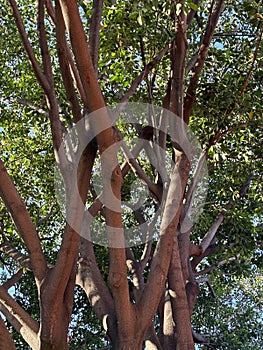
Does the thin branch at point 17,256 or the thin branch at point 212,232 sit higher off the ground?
the thin branch at point 212,232

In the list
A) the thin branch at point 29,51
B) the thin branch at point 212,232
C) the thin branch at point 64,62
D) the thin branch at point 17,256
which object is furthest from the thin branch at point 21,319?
the thin branch at point 212,232

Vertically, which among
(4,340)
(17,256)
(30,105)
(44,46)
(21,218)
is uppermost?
(30,105)

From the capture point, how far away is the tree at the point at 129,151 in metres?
5.60

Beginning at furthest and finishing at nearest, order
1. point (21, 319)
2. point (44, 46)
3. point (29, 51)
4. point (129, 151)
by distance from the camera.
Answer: point (129, 151) < point (44, 46) < point (29, 51) < point (21, 319)

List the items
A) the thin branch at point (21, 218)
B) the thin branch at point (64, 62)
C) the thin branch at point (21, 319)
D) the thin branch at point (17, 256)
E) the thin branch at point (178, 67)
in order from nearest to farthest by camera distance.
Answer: the thin branch at point (21, 218) → the thin branch at point (21, 319) → the thin branch at point (64, 62) → the thin branch at point (178, 67) → the thin branch at point (17, 256)

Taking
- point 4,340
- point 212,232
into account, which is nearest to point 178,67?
point 4,340

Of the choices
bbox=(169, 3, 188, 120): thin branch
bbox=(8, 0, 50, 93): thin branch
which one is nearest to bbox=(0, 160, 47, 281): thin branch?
bbox=(8, 0, 50, 93): thin branch

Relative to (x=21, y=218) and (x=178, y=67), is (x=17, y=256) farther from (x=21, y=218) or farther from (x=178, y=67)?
(x=178, y=67)

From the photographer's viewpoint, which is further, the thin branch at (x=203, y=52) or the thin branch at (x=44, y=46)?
the thin branch at (x=203, y=52)

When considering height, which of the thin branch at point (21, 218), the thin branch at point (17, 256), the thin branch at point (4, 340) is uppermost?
the thin branch at point (17, 256)

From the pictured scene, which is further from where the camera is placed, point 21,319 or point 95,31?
point 95,31

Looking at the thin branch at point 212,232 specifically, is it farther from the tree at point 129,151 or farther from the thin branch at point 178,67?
the thin branch at point 178,67

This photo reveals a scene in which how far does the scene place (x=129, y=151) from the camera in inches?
273

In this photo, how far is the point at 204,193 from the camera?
33.4 ft
